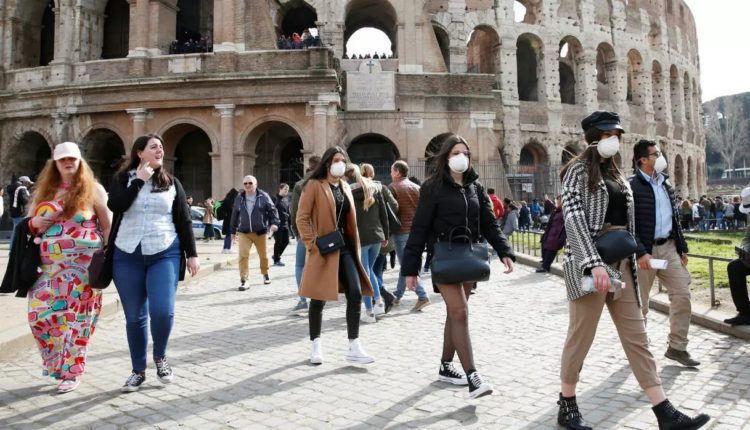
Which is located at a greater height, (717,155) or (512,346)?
(717,155)

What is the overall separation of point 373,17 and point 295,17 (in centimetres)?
418

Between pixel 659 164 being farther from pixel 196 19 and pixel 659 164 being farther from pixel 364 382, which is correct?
pixel 196 19

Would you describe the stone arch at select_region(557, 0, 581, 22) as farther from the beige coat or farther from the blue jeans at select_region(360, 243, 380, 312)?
the beige coat

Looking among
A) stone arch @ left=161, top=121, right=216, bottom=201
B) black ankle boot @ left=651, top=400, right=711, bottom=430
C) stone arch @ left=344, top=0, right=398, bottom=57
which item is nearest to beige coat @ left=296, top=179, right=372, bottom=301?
black ankle boot @ left=651, top=400, right=711, bottom=430

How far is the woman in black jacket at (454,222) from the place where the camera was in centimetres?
368

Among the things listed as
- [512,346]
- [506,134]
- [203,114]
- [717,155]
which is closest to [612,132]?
[512,346]

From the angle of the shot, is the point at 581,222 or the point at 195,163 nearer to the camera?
the point at 581,222

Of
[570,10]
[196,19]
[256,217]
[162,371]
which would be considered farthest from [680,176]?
[162,371]

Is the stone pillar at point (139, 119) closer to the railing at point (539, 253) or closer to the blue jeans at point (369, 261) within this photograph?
the railing at point (539, 253)

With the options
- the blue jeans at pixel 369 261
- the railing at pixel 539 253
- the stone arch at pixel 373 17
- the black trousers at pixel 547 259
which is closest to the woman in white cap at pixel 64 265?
the blue jeans at pixel 369 261

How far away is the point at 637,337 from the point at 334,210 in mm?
2592

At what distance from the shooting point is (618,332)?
3201 mm

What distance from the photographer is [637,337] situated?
3117 millimetres

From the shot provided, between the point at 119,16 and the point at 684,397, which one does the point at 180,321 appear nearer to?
the point at 684,397
